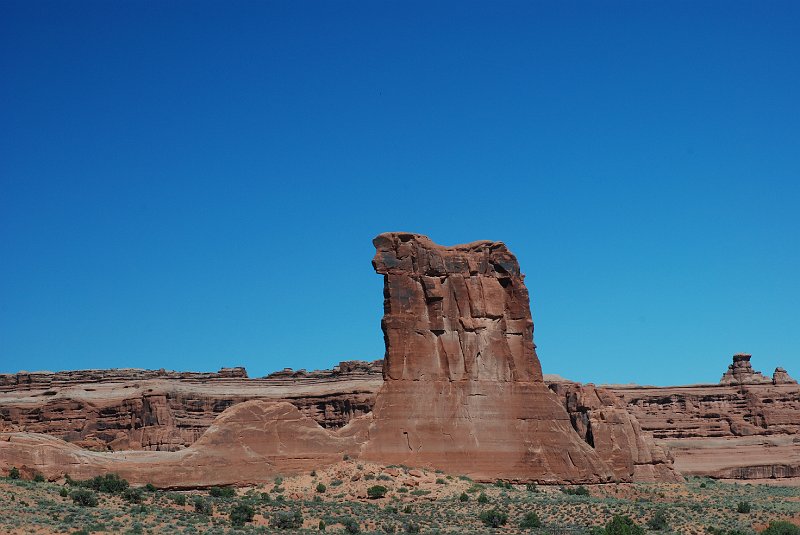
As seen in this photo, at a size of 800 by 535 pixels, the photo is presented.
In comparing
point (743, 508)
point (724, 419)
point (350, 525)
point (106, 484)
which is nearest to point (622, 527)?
point (350, 525)

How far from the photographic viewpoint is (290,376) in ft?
356

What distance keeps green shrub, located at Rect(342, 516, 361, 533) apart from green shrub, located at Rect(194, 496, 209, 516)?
5.31 m

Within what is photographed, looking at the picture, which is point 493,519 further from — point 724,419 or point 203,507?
point 724,419

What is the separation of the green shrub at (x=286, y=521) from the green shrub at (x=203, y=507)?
253 cm

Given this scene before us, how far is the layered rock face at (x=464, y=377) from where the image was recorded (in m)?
55.1

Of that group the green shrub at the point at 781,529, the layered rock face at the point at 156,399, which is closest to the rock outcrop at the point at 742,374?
the layered rock face at the point at 156,399

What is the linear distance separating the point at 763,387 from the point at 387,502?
213ft

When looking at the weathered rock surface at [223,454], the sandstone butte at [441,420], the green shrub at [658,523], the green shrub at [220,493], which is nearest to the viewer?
the weathered rock surface at [223,454]

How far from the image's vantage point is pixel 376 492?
50.2 metres

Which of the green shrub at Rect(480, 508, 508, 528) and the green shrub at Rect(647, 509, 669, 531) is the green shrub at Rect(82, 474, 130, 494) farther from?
the green shrub at Rect(647, 509, 669, 531)

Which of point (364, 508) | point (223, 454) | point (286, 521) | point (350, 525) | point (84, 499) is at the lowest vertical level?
point (350, 525)

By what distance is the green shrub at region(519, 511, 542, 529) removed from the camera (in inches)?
1805

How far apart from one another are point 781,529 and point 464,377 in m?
16.7

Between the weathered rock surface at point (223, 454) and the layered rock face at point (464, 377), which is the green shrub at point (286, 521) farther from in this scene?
the layered rock face at point (464, 377)
